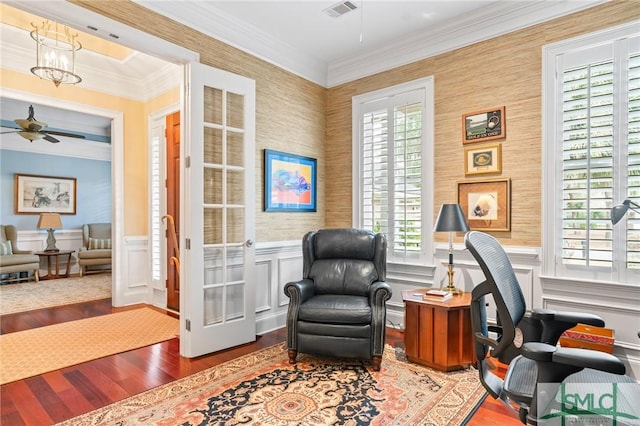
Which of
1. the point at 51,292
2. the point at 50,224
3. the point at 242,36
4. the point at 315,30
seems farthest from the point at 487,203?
the point at 50,224

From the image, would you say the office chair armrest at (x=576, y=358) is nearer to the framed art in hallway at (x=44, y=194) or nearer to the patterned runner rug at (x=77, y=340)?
the patterned runner rug at (x=77, y=340)

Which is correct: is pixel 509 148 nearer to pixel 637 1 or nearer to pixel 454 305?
pixel 637 1

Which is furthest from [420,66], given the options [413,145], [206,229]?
[206,229]

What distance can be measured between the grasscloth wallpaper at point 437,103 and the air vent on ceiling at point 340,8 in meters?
0.91

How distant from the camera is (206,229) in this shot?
3143 mm

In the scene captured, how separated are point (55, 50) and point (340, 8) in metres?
3.28

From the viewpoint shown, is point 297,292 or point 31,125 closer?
point 297,292

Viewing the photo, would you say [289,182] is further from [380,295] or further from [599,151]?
[599,151]

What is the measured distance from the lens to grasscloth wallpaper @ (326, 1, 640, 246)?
2828 mm

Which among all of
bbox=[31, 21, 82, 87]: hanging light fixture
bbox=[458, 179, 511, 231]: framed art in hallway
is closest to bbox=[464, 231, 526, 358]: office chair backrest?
bbox=[458, 179, 511, 231]: framed art in hallway

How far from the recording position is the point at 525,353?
1.23m

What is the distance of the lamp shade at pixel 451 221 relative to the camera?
114 inches

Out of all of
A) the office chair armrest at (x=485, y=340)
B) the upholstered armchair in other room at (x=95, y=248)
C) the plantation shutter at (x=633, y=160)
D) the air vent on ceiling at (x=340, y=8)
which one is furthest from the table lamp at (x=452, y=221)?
the upholstered armchair in other room at (x=95, y=248)

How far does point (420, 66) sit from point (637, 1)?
5.49 feet
